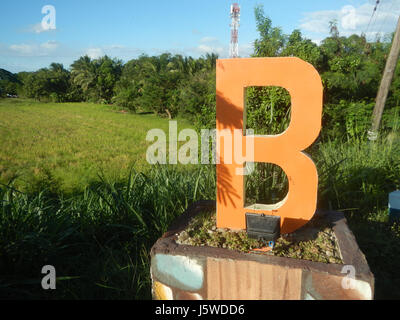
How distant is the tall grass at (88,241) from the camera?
7.32ft

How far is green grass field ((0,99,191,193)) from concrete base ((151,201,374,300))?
1.86 m

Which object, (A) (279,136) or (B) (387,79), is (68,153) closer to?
(A) (279,136)

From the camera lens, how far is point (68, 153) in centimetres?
935

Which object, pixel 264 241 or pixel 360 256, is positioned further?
pixel 264 241

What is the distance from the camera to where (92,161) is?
8344 mm

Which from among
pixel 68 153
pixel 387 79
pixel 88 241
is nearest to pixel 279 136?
pixel 88 241

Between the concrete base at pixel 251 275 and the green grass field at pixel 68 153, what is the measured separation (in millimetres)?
1862

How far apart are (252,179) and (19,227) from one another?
7.74 feet

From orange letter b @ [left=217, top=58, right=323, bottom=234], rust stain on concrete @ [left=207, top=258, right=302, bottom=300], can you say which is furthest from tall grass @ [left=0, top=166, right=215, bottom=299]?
orange letter b @ [left=217, top=58, right=323, bottom=234]

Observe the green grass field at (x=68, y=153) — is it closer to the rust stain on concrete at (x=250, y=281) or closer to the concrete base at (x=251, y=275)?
the concrete base at (x=251, y=275)

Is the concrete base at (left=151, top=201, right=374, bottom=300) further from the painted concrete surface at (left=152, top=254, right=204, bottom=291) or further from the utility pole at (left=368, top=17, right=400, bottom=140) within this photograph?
the utility pole at (left=368, top=17, right=400, bottom=140)

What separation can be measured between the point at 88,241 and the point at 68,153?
729cm
